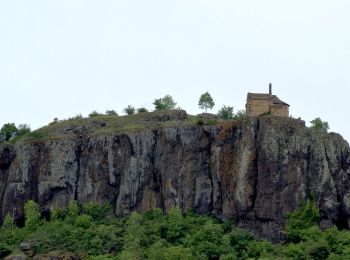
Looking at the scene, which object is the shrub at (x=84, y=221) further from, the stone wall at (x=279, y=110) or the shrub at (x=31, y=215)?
the stone wall at (x=279, y=110)

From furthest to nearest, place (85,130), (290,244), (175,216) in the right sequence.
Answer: (85,130) → (175,216) → (290,244)

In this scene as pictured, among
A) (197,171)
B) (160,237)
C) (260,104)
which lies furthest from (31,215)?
(260,104)

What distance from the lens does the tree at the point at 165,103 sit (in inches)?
6294

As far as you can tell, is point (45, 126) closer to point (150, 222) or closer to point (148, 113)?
point (148, 113)

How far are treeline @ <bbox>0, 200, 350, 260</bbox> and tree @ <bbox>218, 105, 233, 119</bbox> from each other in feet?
76.7

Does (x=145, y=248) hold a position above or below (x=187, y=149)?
below

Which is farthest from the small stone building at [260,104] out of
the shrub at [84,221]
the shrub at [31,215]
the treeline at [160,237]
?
the shrub at [31,215]

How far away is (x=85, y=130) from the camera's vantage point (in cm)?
14288

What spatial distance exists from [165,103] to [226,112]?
13.9 meters

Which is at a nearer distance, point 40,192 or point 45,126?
point 40,192

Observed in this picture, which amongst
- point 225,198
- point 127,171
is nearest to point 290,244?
point 225,198

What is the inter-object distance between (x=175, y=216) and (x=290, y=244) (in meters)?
14.6

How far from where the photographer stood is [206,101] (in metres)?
159

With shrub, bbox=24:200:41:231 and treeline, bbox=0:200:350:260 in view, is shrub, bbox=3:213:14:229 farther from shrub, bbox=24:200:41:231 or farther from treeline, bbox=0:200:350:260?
shrub, bbox=24:200:41:231
